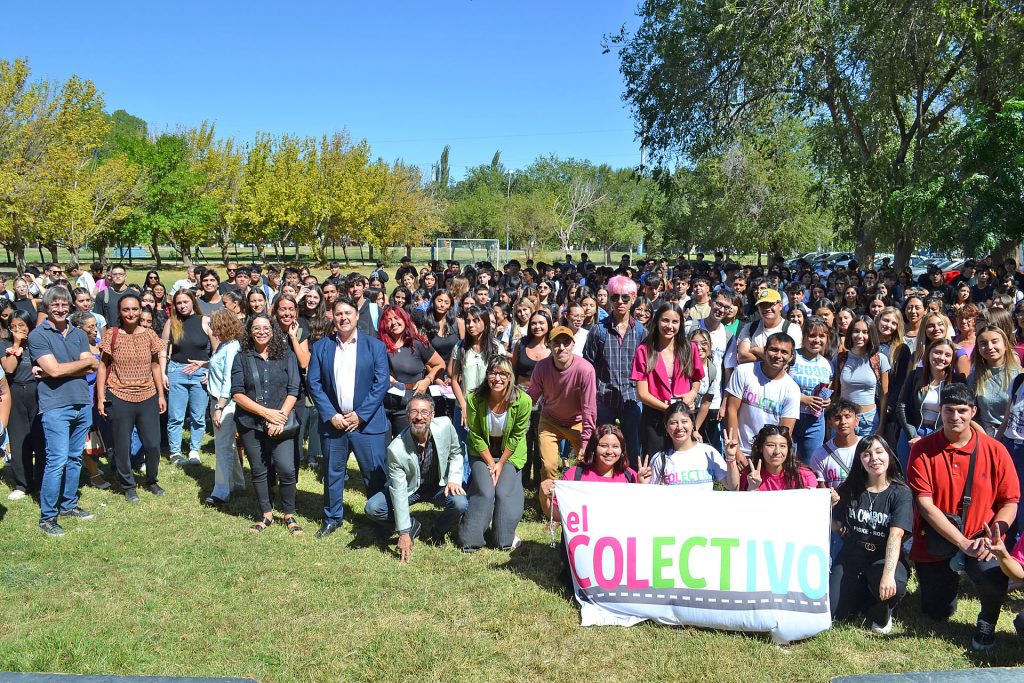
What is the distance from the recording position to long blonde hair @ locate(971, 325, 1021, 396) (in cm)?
581

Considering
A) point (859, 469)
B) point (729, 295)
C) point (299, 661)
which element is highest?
point (729, 295)

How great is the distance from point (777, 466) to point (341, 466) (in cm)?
341

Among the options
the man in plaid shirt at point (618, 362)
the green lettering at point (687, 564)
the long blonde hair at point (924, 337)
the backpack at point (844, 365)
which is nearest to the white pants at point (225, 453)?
the man in plaid shirt at point (618, 362)

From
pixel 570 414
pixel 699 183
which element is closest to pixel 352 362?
pixel 570 414

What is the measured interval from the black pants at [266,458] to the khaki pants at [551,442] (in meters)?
2.10

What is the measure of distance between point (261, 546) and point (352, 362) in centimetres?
160

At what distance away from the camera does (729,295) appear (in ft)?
27.6

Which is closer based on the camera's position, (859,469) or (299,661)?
(299,661)

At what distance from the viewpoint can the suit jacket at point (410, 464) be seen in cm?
601

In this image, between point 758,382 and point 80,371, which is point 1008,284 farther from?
point 80,371

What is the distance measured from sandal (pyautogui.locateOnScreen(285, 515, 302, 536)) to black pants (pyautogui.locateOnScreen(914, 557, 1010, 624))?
4.57 metres

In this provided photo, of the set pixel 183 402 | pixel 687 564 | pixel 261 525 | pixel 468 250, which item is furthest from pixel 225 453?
pixel 468 250

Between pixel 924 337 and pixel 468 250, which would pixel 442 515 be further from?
pixel 468 250

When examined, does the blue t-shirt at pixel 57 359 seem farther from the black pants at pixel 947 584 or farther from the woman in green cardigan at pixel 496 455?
the black pants at pixel 947 584
